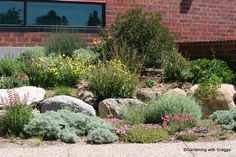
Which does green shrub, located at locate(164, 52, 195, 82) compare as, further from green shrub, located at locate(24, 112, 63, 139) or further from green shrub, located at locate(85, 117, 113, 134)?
green shrub, located at locate(24, 112, 63, 139)

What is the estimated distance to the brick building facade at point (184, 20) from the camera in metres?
15.3

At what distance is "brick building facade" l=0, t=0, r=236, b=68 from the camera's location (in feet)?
50.3

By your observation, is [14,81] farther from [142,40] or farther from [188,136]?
[188,136]

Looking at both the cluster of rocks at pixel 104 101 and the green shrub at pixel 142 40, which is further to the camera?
the green shrub at pixel 142 40

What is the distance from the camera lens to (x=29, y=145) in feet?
24.2

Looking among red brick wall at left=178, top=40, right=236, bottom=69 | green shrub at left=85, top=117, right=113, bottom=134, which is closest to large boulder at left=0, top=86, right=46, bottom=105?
green shrub at left=85, top=117, right=113, bottom=134

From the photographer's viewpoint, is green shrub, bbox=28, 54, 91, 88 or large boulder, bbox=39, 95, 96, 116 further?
green shrub, bbox=28, 54, 91, 88

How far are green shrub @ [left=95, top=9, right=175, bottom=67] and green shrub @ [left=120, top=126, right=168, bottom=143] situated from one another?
471cm

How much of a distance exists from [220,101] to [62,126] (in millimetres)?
4236

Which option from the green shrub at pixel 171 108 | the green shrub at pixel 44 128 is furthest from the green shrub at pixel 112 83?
the green shrub at pixel 44 128

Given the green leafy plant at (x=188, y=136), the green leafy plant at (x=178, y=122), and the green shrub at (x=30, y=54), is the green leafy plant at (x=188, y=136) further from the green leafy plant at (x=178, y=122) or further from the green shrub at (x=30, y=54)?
the green shrub at (x=30, y=54)

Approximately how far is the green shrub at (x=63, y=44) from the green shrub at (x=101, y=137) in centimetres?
637

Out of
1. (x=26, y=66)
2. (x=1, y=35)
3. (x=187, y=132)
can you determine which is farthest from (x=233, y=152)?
(x=1, y=35)

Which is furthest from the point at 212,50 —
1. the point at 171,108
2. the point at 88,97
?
the point at 171,108
